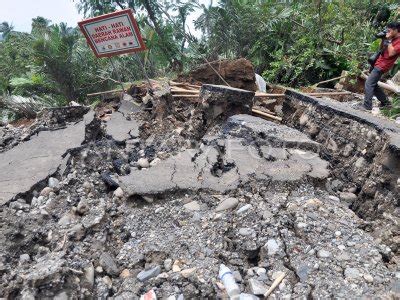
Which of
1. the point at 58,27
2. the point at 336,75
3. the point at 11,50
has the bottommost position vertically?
the point at 336,75

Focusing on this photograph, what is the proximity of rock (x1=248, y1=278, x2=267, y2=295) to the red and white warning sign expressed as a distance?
→ 3548 mm

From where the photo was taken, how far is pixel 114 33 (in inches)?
181

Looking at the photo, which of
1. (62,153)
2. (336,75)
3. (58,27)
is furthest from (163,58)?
(62,153)

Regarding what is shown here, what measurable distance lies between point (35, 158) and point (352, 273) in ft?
9.71

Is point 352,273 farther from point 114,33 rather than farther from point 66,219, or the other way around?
point 114,33

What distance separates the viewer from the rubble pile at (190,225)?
1.84 metres

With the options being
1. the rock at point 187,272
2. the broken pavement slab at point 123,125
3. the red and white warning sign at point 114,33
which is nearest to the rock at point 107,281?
the rock at point 187,272

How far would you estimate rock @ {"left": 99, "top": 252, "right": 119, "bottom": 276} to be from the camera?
2.02m

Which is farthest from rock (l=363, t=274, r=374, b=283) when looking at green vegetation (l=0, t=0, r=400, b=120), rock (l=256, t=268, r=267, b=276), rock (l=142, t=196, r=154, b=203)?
green vegetation (l=0, t=0, r=400, b=120)

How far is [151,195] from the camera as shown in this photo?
8.45ft

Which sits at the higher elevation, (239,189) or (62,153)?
(62,153)

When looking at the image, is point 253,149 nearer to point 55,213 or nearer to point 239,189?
point 239,189

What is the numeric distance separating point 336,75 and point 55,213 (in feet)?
22.9

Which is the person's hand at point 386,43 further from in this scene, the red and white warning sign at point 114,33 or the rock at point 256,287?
the rock at point 256,287
